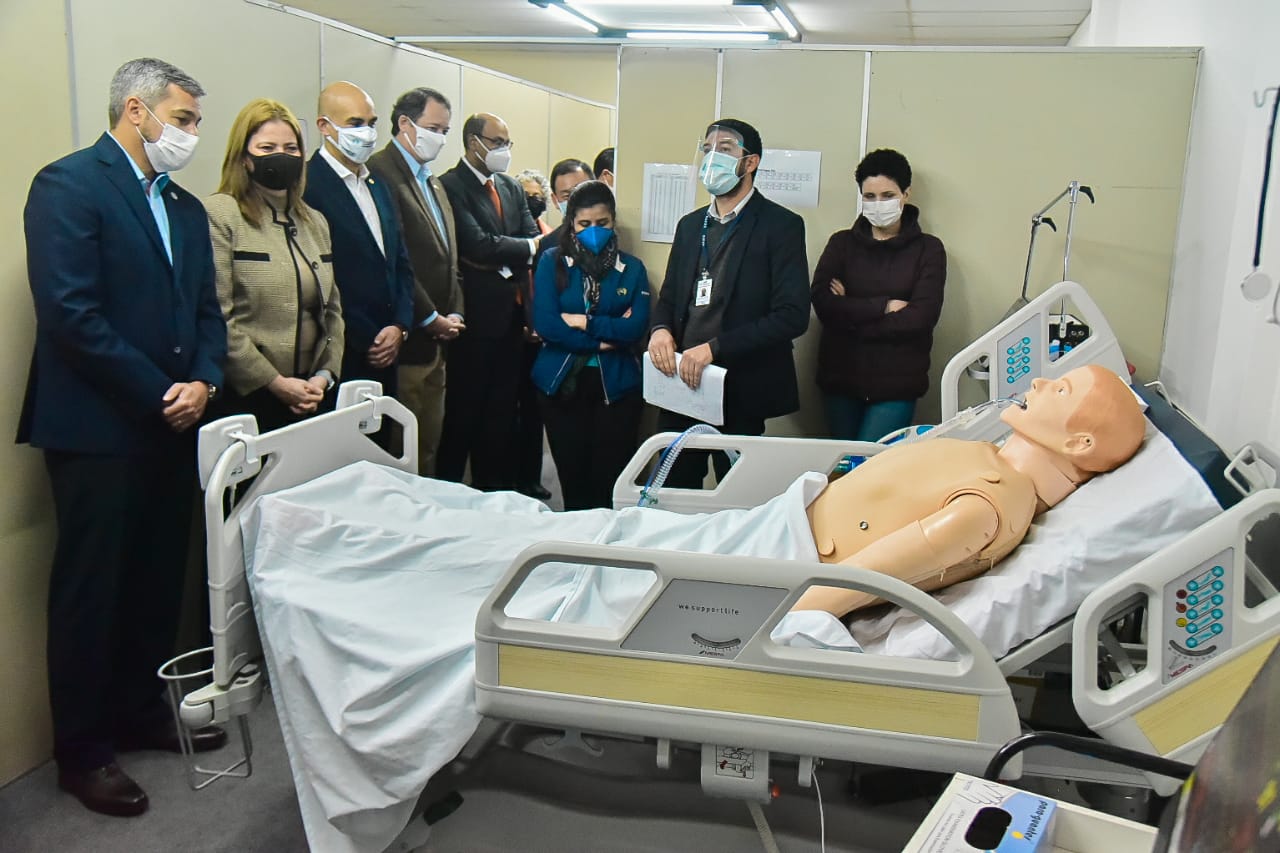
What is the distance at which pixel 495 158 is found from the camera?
434cm

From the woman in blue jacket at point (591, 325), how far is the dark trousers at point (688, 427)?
18 centimetres

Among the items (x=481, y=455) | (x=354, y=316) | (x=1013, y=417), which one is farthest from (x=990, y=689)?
(x=481, y=455)

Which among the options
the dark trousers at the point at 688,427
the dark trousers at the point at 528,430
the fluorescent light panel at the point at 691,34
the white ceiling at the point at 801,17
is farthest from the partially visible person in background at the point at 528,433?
the fluorescent light panel at the point at 691,34

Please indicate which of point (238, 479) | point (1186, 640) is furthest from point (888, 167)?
point (238, 479)

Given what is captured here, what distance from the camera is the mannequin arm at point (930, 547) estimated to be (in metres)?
1.98

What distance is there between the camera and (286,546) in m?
2.02

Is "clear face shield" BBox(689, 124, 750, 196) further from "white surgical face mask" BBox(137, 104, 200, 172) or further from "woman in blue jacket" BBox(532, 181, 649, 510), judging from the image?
"white surgical face mask" BBox(137, 104, 200, 172)

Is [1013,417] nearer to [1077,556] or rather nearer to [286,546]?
[1077,556]

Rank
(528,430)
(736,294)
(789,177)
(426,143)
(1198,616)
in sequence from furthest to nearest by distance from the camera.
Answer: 1. (528,430)
2. (789,177)
3. (426,143)
4. (736,294)
5. (1198,616)

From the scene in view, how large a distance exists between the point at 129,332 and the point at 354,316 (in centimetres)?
98

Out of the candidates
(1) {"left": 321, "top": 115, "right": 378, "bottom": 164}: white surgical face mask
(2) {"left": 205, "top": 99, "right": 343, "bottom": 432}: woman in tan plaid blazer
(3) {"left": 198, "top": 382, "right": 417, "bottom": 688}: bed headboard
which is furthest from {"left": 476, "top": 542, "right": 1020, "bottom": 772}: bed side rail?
(1) {"left": 321, "top": 115, "right": 378, "bottom": 164}: white surgical face mask

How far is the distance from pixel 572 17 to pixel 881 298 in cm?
470

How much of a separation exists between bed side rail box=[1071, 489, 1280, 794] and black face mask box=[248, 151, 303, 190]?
7.73 ft

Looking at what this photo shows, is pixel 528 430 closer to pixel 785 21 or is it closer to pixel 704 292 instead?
pixel 704 292
